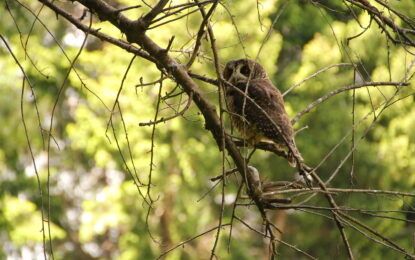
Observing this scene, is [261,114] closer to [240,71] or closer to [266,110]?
[266,110]

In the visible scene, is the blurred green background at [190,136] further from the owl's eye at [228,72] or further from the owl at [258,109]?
the owl at [258,109]

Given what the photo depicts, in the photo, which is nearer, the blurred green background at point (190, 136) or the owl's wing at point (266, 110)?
the owl's wing at point (266, 110)

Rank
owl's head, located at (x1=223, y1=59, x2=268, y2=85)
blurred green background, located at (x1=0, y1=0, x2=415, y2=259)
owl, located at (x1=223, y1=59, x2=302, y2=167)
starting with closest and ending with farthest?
owl, located at (x1=223, y1=59, x2=302, y2=167), owl's head, located at (x1=223, y1=59, x2=268, y2=85), blurred green background, located at (x1=0, y1=0, x2=415, y2=259)

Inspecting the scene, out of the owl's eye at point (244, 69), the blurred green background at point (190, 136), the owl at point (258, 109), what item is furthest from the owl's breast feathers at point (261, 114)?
the blurred green background at point (190, 136)

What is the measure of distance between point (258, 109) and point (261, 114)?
0.45m

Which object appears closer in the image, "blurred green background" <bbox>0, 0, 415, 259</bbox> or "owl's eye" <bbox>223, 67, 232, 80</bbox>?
"owl's eye" <bbox>223, 67, 232, 80</bbox>

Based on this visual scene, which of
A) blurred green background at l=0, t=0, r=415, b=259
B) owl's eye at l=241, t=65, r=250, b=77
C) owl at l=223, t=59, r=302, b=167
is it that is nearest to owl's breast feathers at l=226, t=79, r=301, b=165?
owl at l=223, t=59, r=302, b=167

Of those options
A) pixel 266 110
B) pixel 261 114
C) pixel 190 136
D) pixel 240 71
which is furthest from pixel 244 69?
pixel 190 136

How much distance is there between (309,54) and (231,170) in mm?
5897

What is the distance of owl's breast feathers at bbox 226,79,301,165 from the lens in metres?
3.56

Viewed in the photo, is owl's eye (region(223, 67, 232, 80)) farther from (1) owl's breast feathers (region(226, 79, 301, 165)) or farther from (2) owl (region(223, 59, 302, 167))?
(1) owl's breast feathers (region(226, 79, 301, 165))

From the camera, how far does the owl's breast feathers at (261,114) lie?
11.7 feet

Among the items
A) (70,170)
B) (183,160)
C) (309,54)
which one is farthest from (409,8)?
(70,170)

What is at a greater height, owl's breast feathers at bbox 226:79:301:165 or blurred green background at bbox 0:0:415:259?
blurred green background at bbox 0:0:415:259
